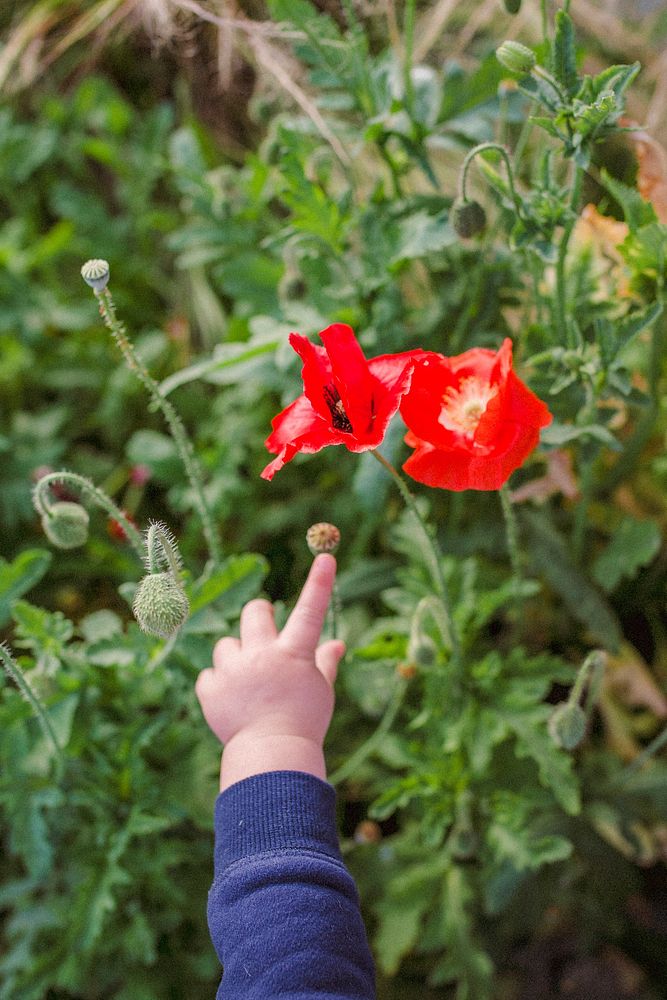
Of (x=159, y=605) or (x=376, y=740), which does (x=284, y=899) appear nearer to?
(x=159, y=605)

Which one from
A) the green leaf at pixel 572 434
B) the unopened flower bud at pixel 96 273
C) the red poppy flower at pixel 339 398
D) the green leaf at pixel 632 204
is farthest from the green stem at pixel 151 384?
the green leaf at pixel 632 204

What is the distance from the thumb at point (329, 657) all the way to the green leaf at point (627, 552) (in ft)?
1.32

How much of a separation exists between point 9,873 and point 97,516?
0.54 m

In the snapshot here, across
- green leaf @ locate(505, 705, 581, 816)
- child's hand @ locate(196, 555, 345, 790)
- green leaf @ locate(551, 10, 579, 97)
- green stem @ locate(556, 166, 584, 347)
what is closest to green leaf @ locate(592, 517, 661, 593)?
green leaf @ locate(505, 705, 581, 816)

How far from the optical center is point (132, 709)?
3.22 ft

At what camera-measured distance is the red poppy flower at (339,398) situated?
0.66 m

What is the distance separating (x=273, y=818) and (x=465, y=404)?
392mm

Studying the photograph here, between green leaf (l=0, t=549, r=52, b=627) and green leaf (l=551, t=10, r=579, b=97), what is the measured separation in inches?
26.5

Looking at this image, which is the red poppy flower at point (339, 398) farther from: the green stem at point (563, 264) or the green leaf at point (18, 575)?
the green leaf at point (18, 575)

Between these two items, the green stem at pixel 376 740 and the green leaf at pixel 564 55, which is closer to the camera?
the green leaf at pixel 564 55

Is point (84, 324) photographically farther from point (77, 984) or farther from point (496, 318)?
point (77, 984)

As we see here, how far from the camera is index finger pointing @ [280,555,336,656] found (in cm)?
79

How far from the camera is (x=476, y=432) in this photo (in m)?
0.72

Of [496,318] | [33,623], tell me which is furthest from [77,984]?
[496,318]
